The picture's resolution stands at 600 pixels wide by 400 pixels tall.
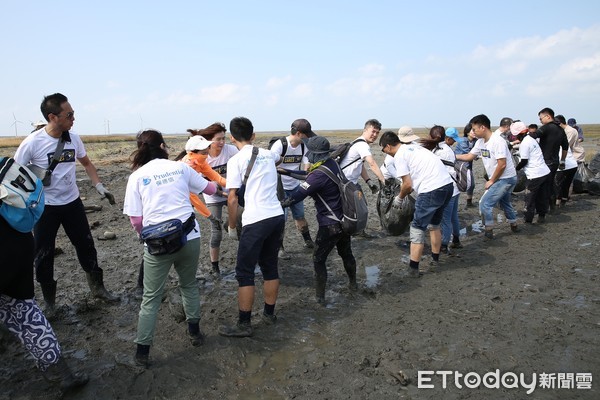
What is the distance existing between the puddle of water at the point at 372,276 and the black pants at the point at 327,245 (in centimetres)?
62

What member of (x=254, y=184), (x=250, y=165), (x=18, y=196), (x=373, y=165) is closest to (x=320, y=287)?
(x=254, y=184)

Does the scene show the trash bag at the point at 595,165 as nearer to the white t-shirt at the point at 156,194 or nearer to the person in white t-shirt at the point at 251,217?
the person in white t-shirt at the point at 251,217

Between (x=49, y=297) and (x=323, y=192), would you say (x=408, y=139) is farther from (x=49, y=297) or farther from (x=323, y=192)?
(x=49, y=297)

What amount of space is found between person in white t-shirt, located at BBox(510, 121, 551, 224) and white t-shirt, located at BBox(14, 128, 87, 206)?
7.38 metres

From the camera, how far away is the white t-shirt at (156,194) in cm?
348

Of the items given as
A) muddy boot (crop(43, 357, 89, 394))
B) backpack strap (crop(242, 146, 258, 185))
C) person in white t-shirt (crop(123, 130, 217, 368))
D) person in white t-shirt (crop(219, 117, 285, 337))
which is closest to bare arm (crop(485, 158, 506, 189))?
person in white t-shirt (crop(219, 117, 285, 337))

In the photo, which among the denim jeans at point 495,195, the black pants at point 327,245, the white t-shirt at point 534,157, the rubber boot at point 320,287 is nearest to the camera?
the black pants at point 327,245

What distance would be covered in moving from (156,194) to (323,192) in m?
1.86

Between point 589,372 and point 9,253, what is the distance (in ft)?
14.7

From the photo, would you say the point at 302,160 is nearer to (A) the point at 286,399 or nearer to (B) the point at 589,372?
(A) the point at 286,399

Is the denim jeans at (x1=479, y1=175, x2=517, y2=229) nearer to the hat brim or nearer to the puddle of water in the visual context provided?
the hat brim

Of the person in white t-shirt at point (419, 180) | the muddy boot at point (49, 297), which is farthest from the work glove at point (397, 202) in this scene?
the muddy boot at point (49, 297)

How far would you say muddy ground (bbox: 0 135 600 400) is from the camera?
338 cm

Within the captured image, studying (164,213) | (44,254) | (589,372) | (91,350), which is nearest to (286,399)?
(164,213)
